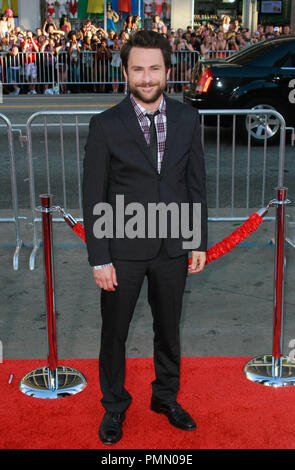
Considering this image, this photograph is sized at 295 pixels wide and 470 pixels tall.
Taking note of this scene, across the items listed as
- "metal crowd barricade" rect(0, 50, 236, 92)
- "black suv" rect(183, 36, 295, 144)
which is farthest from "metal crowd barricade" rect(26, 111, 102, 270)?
"metal crowd barricade" rect(0, 50, 236, 92)

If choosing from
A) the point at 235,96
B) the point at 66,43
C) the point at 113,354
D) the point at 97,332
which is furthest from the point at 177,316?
the point at 66,43

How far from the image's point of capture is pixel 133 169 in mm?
3211

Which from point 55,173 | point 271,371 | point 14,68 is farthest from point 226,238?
point 14,68

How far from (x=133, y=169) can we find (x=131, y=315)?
0.76 meters

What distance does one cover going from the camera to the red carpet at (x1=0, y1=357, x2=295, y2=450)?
3.43 m

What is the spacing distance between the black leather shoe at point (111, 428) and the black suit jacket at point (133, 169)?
2.70 ft

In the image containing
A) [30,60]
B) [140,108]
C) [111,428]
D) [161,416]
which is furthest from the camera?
[30,60]

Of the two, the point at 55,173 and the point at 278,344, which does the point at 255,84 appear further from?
the point at 278,344

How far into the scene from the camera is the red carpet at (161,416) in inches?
135

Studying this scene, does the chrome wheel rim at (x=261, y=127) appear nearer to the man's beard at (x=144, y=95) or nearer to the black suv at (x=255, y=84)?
the black suv at (x=255, y=84)

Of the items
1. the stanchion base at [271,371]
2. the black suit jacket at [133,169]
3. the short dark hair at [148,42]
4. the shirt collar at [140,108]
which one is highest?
the short dark hair at [148,42]

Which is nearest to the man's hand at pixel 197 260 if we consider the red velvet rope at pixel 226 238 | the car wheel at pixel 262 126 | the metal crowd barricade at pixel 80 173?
the red velvet rope at pixel 226 238

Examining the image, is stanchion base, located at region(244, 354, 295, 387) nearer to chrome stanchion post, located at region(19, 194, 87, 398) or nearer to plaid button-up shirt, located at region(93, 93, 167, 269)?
chrome stanchion post, located at region(19, 194, 87, 398)

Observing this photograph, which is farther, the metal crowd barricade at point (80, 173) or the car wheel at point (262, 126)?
the car wheel at point (262, 126)
